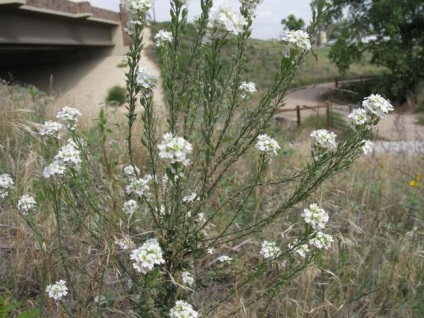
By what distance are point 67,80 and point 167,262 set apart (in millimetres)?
23770

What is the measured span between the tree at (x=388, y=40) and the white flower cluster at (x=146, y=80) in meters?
22.7

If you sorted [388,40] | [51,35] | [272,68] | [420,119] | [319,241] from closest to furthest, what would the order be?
1. [319,241]
2. [51,35]
3. [420,119]
4. [388,40]
5. [272,68]

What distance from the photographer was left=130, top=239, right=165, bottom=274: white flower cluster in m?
1.89

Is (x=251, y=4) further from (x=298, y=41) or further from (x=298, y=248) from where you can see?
(x=298, y=248)

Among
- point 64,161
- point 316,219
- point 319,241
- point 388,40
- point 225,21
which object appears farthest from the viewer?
point 388,40

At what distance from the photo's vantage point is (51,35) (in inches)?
680

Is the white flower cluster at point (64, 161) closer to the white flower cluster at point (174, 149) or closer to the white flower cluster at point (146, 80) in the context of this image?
the white flower cluster at point (146, 80)

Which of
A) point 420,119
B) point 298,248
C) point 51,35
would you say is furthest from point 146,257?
point 420,119

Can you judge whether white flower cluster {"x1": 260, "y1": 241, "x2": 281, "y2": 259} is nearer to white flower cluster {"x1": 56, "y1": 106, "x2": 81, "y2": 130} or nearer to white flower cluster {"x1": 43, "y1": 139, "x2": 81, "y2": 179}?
white flower cluster {"x1": 43, "y1": 139, "x2": 81, "y2": 179}

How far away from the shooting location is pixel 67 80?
24594 mm

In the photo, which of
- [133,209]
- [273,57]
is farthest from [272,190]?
[273,57]

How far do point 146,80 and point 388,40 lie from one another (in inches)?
966

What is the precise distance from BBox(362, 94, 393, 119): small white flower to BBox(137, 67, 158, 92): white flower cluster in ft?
3.10

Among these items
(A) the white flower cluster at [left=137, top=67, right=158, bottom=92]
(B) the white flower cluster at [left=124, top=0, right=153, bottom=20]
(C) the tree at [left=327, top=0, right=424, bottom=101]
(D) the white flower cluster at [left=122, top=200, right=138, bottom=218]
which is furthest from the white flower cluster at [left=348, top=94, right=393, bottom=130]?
(C) the tree at [left=327, top=0, right=424, bottom=101]
